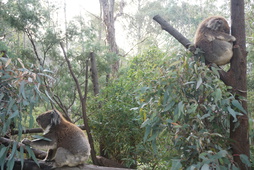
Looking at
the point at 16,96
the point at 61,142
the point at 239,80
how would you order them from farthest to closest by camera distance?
the point at 61,142, the point at 16,96, the point at 239,80

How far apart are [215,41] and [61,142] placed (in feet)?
6.65

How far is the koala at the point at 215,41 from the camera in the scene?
2791 mm

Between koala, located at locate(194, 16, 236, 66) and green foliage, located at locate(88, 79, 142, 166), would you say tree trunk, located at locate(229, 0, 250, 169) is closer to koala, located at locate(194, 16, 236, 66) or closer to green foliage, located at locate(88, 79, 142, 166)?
koala, located at locate(194, 16, 236, 66)

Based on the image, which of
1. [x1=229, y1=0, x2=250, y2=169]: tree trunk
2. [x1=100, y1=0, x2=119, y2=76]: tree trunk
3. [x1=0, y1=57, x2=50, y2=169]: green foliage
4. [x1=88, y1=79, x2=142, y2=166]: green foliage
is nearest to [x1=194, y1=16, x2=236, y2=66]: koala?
[x1=229, y1=0, x2=250, y2=169]: tree trunk

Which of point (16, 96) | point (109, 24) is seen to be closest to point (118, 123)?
point (16, 96)

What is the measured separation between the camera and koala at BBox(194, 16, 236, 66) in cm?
279

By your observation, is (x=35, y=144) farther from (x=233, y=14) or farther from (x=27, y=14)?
(x=27, y=14)

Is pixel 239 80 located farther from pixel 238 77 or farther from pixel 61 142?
pixel 61 142

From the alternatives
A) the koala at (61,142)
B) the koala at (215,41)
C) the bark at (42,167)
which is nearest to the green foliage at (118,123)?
the koala at (61,142)

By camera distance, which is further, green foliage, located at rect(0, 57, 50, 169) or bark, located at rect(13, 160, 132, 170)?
bark, located at rect(13, 160, 132, 170)

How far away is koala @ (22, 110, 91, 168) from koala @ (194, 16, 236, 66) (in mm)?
1639

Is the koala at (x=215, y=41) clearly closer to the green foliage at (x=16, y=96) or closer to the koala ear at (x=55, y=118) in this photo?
the green foliage at (x=16, y=96)

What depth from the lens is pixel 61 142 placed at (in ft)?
10.3

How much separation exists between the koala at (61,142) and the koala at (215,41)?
164 centimetres
